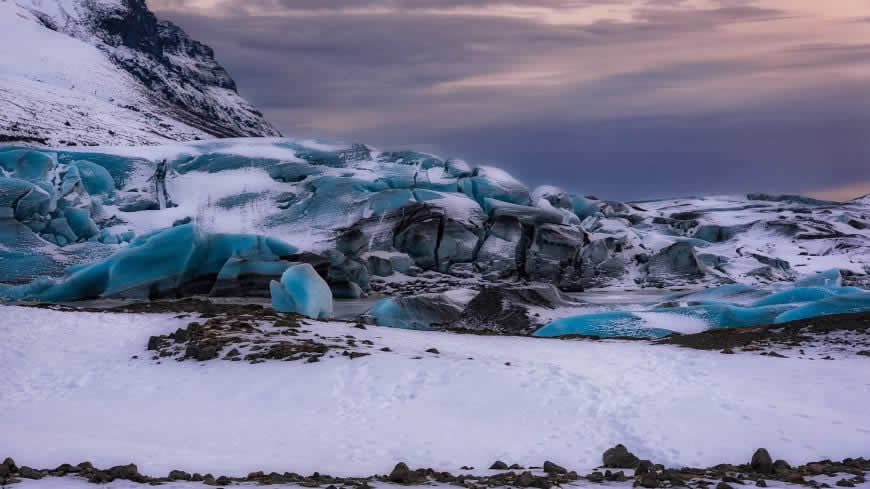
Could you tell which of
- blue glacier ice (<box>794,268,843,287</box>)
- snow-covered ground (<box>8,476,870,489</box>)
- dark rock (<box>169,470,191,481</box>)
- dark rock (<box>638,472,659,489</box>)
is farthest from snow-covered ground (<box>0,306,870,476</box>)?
blue glacier ice (<box>794,268,843,287</box>)

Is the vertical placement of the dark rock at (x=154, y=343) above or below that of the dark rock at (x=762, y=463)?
above

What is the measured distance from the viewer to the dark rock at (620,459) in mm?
8727

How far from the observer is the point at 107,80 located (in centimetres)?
9831

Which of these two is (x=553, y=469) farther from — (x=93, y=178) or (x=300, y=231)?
(x=93, y=178)

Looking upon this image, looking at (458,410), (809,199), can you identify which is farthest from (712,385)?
(809,199)

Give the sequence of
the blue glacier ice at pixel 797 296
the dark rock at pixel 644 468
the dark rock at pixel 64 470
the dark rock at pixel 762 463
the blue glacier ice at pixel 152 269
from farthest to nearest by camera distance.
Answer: the blue glacier ice at pixel 152 269, the blue glacier ice at pixel 797 296, the dark rock at pixel 762 463, the dark rock at pixel 644 468, the dark rock at pixel 64 470

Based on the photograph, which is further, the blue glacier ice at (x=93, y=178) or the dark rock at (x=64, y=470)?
the blue glacier ice at (x=93, y=178)

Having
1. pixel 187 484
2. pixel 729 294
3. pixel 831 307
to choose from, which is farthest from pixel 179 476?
pixel 729 294

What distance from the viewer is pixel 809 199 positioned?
102875mm

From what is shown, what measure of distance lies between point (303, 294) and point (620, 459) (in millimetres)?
16255

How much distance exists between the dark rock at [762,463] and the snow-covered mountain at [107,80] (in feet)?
193

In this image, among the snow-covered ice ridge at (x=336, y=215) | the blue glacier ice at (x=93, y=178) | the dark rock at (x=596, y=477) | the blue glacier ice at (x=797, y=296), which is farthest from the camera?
the blue glacier ice at (x=93, y=178)

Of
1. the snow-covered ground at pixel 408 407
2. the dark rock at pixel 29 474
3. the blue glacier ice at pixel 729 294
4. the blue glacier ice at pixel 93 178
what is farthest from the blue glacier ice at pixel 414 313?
the blue glacier ice at pixel 93 178

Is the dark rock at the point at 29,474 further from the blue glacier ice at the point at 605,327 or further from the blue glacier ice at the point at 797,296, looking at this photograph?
the blue glacier ice at the point at 797,296
